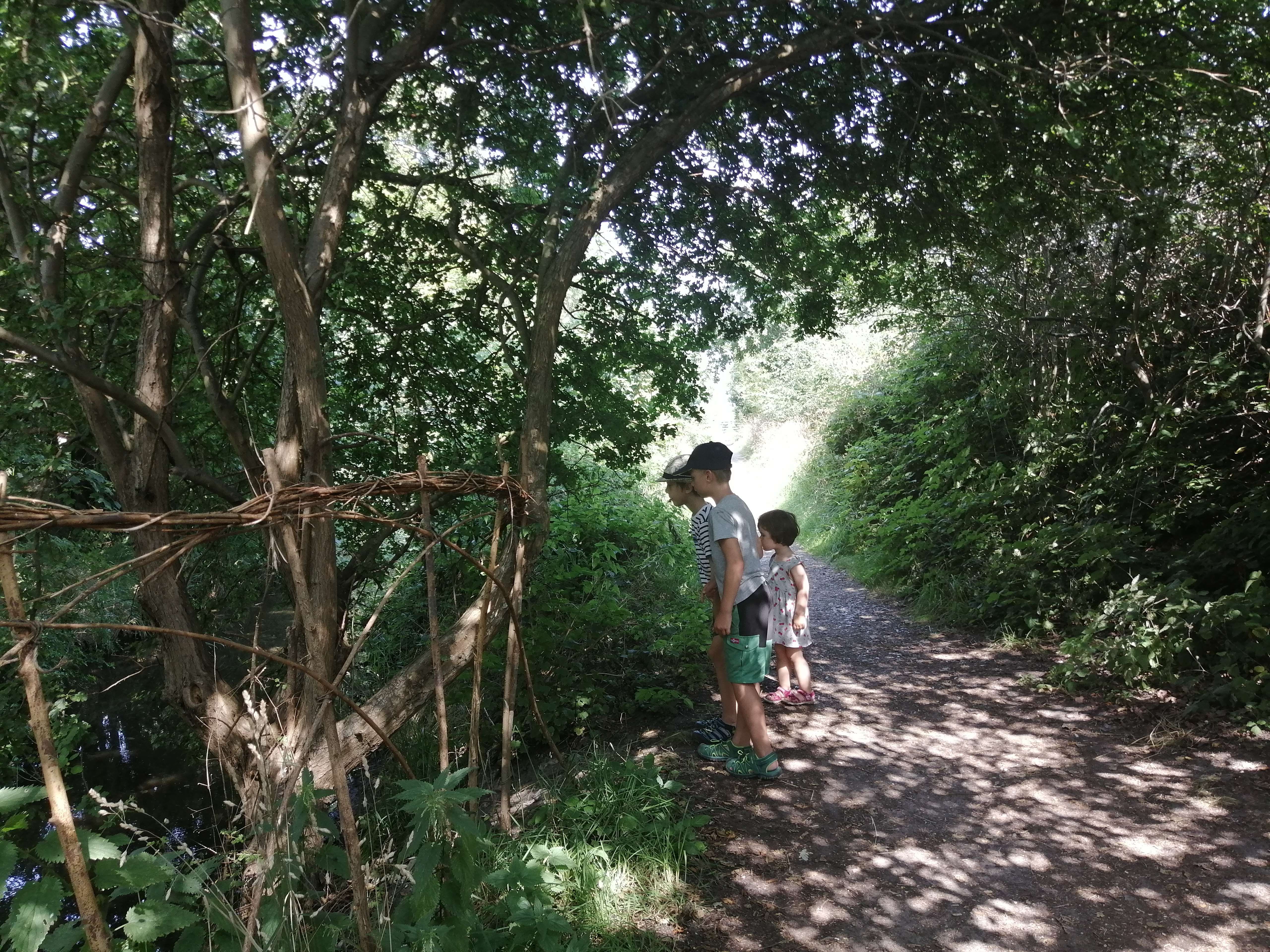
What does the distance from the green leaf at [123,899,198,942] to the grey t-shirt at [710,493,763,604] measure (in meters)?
2.71

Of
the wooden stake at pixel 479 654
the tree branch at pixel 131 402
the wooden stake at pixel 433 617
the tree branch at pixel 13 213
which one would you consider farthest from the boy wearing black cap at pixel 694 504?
the tree branch at pixel 13 213

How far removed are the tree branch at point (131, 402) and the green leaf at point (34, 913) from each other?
2.47 metres

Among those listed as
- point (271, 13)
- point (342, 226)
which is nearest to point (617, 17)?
point (271, 13)

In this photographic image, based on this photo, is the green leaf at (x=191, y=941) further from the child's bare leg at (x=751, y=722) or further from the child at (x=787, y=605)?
the child at (x=787, y=605)

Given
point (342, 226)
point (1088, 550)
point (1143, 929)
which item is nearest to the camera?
point (1143, 929)

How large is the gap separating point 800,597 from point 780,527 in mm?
525

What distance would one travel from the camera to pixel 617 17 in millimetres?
5254

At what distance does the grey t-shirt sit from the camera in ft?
13.7

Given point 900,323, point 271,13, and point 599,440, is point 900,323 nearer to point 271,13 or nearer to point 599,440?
point 599,440

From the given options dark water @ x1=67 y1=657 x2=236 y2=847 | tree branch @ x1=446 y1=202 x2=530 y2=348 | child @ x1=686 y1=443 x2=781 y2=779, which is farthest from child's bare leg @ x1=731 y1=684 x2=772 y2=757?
dark water @ x1=67 y1=657 x2=236 y2=847

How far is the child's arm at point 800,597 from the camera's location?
568cm

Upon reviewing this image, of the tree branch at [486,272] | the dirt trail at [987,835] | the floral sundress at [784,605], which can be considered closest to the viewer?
the dirt trail at [987,835]

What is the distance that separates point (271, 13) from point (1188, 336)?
7322mm

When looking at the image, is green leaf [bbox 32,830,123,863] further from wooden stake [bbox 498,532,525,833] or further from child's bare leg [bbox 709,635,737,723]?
child's bare leg [bbox 709,635,737,723]
